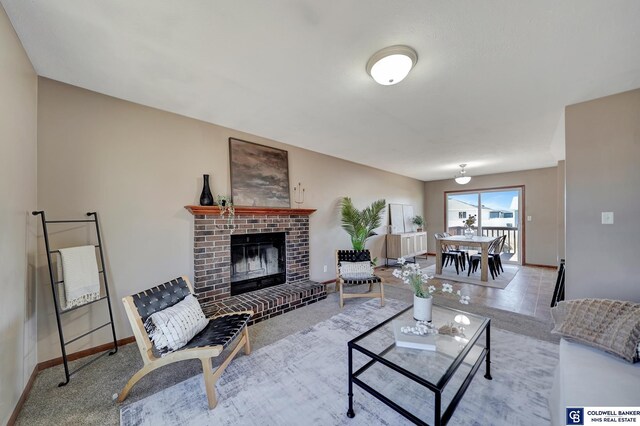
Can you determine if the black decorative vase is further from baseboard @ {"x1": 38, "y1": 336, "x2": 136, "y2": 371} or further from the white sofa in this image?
the white sofa

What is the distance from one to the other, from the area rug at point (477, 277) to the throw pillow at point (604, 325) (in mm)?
2767

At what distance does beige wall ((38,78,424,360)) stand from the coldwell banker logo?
3.32 m

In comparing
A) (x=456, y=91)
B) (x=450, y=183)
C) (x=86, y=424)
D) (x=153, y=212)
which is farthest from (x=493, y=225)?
(x=86, y=424)

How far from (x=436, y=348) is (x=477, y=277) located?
4.12 m

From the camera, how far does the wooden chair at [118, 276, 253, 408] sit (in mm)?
1672

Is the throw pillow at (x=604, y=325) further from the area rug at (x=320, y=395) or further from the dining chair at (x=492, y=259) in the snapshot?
the dining chair at (x=492, y=259)

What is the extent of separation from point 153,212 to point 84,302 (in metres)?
0.99

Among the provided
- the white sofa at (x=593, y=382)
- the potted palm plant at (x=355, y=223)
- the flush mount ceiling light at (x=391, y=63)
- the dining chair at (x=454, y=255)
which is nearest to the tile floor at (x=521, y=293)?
the dining chair at (x=454, y=255)

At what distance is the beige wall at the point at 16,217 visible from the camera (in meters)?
1.47

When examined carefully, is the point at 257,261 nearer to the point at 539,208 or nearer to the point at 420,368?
the point at 420,368

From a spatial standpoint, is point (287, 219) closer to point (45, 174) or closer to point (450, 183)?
point (45, 174)

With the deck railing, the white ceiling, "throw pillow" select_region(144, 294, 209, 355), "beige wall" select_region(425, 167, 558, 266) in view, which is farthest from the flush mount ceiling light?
the deck railing

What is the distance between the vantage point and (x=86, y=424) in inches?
60.2

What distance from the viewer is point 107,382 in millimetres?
1912
